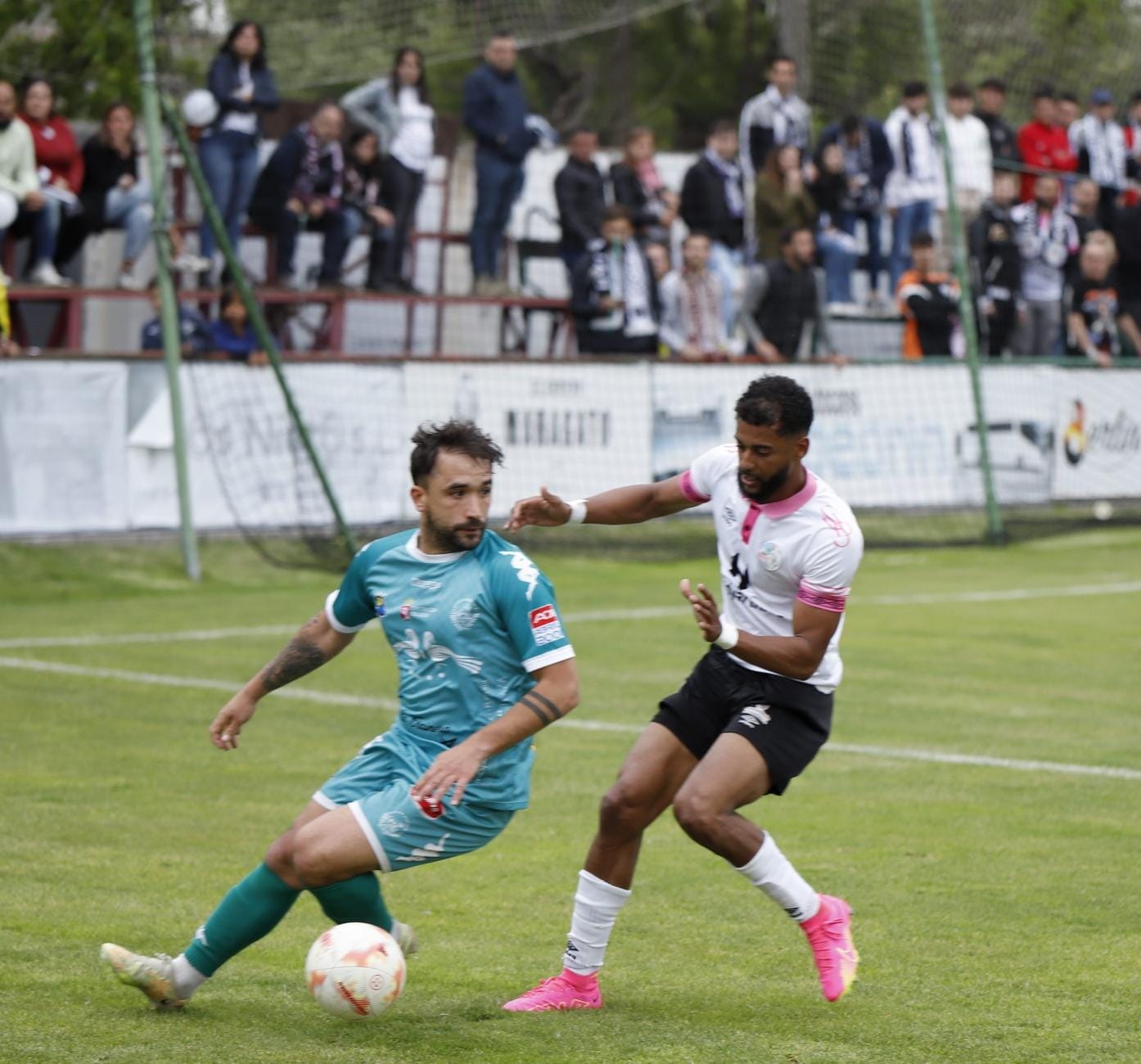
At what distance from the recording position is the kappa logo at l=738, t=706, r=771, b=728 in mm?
6074

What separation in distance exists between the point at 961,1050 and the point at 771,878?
83 centimetres

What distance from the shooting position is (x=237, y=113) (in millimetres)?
17297

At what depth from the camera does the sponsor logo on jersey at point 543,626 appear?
5.38 meters

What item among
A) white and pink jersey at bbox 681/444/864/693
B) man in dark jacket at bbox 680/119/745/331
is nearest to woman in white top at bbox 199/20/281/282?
man in dark jacket at bbox 680/119/745/331

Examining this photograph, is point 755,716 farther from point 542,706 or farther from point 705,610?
point 542,706

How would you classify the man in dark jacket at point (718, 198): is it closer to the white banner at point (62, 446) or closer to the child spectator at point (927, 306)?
the child spectator at point (927, 306)

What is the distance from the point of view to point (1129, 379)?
71.9ft

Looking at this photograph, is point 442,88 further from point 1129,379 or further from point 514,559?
point 514,559

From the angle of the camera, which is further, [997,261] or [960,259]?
[997,261]

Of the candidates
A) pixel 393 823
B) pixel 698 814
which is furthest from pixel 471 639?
pixel 698 814

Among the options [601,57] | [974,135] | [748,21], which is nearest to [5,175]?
Result: [974,135]

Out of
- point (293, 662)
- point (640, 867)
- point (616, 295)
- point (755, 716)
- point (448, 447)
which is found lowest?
point (640, 867)

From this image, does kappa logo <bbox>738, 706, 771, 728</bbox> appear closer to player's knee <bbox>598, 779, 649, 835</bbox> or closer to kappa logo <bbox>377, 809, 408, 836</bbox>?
player's knee <bbox>598, 779, 649, 835</bbox>

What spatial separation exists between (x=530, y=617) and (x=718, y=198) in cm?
1540
